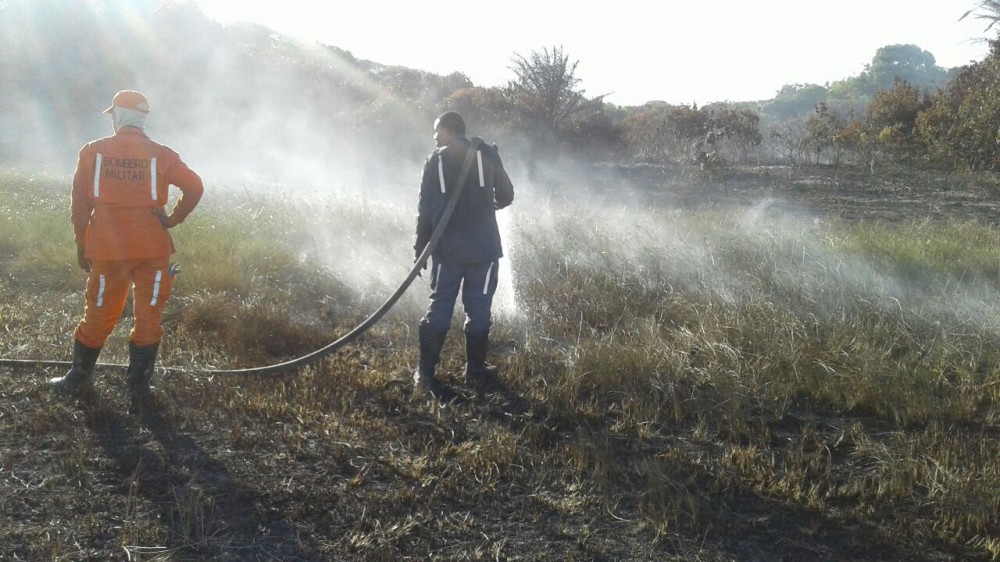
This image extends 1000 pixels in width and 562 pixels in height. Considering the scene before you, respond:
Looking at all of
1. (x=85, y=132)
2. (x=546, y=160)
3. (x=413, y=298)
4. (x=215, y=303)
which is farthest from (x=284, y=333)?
(x=85, y=132)

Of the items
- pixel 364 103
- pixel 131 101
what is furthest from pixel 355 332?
pixel 364 103

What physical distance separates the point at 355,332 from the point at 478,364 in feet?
2.66

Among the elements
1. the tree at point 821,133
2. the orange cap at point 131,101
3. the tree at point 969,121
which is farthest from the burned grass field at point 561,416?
the tree at point 821,133

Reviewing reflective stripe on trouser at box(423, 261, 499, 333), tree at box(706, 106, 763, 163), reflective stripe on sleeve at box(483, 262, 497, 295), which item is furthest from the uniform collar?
tree at box(706, 106, 763, 163)

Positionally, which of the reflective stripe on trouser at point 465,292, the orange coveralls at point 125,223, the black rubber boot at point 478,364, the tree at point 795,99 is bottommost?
the black rubber boot at point 478,364

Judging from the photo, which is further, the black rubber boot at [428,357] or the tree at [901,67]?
the tree at [901,67]

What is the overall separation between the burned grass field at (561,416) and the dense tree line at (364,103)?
5602mm

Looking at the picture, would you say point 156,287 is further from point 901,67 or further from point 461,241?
point 901,67

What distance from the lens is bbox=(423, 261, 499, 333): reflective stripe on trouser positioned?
488 cm

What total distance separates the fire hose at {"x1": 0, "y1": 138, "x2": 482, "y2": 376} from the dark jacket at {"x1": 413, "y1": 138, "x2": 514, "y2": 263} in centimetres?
5

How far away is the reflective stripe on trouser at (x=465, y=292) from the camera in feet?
16.0

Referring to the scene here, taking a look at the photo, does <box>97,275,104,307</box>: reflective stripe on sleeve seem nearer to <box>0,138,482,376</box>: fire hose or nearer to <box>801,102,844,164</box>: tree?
<box>0,138,482,376</box>: fire hose

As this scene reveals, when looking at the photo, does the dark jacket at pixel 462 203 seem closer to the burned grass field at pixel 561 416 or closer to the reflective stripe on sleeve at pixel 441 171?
the reflective stripe on sleeve at pixel 441 171

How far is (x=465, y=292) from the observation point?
498 centimetres
